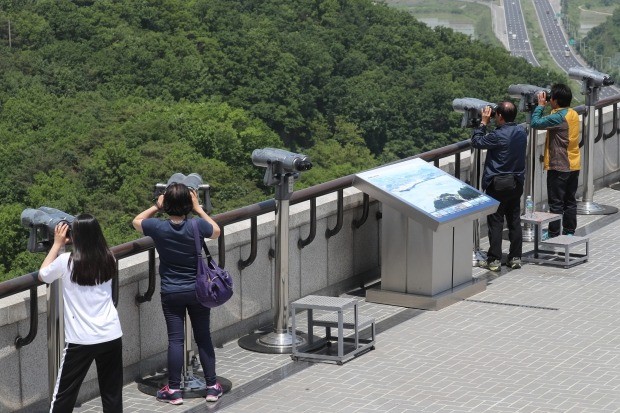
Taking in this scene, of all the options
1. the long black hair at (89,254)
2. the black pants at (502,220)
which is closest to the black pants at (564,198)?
the black pants at (502,220)

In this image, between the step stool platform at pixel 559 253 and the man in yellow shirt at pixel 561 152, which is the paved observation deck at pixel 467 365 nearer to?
the step stool platform at pixel 559 253

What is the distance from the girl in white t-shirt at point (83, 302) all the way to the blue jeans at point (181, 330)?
1025 mm

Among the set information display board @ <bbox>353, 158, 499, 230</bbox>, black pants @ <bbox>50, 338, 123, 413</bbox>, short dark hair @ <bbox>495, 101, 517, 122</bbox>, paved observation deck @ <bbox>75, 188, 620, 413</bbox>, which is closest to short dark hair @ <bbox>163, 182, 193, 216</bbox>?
black pants @ <bbox>50, 338, 123, 413</bbox>

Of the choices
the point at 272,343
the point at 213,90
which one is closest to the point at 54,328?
the point at 272,343

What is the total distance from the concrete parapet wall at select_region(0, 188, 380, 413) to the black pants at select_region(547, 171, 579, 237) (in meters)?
2.21

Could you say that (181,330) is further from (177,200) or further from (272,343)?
(272,343)

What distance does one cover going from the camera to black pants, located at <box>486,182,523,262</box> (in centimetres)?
1125

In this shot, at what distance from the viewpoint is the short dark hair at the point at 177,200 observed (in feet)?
24.4

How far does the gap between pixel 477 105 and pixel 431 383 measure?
3763 millimetres

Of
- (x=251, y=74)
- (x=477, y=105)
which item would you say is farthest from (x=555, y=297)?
(x=251, y=74)

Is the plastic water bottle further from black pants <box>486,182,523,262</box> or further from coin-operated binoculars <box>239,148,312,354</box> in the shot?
coin-operated binoculars <box>239,148,312,354</box>

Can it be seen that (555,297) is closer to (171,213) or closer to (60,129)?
(171,213)

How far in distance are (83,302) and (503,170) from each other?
5520mm

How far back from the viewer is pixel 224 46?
130000 mm
